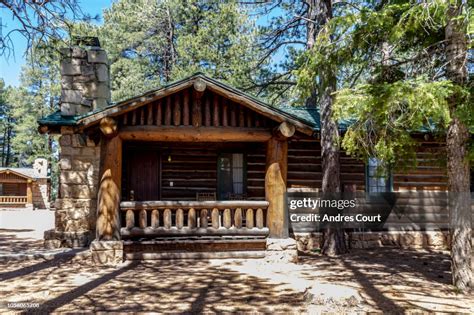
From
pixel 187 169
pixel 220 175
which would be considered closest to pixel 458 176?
pixel 220 175

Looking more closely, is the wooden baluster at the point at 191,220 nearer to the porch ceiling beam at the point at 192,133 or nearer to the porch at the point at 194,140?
the porch at the point at 194,140

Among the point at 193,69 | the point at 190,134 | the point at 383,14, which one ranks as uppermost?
the point at 193,69

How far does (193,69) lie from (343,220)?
12.0 m

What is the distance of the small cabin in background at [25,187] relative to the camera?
3228cm

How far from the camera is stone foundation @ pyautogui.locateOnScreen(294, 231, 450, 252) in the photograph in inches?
421

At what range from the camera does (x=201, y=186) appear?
38.1 ft

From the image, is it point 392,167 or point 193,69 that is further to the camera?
point 193,69

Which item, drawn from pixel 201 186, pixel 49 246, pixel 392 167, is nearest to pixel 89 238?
pixel 49 246

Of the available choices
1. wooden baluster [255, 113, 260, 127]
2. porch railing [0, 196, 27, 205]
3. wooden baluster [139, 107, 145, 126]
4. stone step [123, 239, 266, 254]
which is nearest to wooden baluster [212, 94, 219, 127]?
wooden baluster [255, 113, 260, 127]

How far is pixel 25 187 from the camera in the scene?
3391 cm

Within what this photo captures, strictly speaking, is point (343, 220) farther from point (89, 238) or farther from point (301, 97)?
point (89, 238)

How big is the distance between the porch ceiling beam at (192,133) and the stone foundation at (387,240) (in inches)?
147

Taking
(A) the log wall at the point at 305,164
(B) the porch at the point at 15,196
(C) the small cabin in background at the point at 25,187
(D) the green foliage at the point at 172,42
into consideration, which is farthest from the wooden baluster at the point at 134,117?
(B) the porch at the point at 15,196

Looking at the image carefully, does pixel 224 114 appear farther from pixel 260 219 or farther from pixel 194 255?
pixel 194 255
